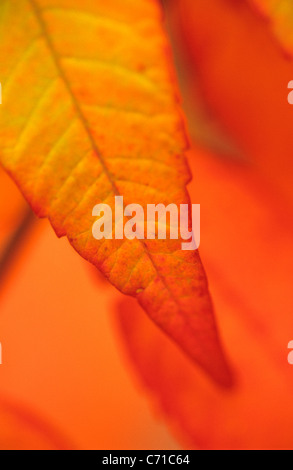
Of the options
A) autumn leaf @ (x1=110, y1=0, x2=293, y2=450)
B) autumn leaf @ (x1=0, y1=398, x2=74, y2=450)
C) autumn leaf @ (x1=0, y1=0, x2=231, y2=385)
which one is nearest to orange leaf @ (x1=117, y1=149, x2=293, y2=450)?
autumn leaf @ (x1=110, y1=0, x2=293, y2=450)

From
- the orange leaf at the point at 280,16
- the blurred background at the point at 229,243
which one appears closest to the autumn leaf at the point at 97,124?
the orange leaf at the point at 280,16

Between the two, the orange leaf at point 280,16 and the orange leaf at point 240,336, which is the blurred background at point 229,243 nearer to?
the orange leaf at point 240,336

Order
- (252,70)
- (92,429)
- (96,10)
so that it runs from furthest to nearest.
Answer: (92,429), (252,70), (96,10)

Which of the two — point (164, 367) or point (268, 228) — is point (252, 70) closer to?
point (268, 228)

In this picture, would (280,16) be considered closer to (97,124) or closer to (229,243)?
(97,124)

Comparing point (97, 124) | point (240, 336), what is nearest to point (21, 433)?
point (240, 336)

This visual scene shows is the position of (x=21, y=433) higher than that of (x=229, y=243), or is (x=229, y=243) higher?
(x=229, y=243)

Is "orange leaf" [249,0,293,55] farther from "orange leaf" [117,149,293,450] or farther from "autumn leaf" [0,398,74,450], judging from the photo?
"autumn leaf" [0,398,74,450]

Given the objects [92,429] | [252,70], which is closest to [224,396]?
[92,429]
